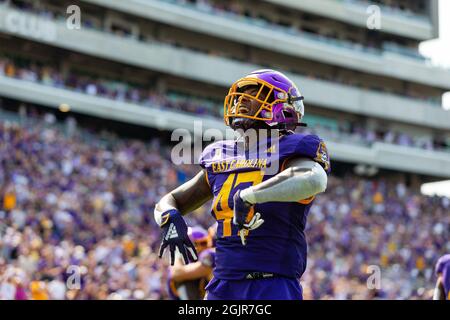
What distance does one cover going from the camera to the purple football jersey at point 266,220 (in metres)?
3.93

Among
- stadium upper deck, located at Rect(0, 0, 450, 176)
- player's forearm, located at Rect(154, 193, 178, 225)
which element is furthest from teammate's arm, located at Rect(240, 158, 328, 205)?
stadium upper deck, located at Rect(0, 0, 450, 176)

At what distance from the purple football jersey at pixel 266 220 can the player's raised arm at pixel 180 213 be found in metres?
0.18

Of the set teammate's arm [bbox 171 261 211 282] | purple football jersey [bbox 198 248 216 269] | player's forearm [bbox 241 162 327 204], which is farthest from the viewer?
teammate's arm [bbox 171 261 211 282]

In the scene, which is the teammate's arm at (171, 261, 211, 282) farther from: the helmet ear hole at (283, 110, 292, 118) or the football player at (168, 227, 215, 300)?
the helmet ear hole at (283, 110, 292, 118)

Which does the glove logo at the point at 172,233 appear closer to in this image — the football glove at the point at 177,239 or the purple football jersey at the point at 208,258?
the football glove at the point at 177,239

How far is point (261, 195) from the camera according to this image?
12.2ft

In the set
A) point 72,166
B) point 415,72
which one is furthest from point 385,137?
point 72,166

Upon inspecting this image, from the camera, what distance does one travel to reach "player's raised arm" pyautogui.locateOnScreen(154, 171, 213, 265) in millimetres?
4016

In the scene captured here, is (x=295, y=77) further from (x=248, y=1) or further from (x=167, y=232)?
(x=167, y=232)

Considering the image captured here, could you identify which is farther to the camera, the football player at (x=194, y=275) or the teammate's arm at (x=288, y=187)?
the football player at (x=194, y=275)

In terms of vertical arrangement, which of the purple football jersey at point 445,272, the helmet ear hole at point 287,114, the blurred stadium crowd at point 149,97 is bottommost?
the purple football jersey at point 445,272

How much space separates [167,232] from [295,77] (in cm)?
3275

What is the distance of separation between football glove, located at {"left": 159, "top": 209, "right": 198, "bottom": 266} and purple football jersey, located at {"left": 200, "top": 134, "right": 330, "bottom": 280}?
6.2 inches

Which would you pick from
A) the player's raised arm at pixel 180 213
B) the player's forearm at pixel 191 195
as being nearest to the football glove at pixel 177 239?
the player's raised arm at pixel 180 213
